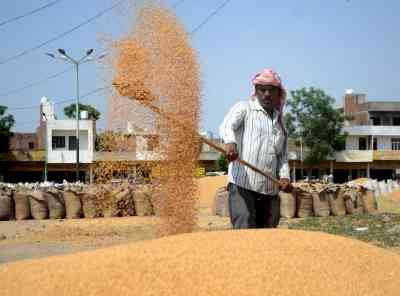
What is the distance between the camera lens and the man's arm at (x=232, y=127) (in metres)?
4.33

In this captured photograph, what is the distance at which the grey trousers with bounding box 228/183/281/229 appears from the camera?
446cm

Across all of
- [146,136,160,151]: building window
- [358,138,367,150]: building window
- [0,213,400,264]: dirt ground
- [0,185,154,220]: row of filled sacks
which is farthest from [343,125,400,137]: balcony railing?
[146,136,160,151]: building window

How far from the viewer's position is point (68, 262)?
375cm

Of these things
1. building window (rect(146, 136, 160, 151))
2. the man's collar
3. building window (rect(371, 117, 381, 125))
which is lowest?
building window (rect(146, 136, 160, 151))

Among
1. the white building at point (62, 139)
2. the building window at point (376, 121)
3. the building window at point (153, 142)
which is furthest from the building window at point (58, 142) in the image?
the building window at point (153, 142)

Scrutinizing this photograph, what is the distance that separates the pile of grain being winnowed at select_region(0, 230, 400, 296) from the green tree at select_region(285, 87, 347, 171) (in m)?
38.9

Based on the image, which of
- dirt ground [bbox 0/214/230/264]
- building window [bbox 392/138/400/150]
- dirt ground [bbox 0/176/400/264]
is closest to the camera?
dirt ground [bbox 0/214/230/264]

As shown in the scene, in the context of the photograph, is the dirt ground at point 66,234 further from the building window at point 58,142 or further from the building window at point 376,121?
the building window at point 376,121

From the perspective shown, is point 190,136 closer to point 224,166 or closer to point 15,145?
point 224,166

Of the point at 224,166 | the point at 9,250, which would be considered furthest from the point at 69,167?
the point at 9,250

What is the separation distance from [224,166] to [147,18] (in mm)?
34848

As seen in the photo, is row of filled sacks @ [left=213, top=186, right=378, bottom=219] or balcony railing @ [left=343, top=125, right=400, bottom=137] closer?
row of filled sacks @ [left=213, top=186, right=378, bottom=219]

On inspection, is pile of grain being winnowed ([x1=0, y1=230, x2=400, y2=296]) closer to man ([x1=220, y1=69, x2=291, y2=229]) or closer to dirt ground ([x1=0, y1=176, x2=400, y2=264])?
man ([x1=220, y1=69, x2=291, y2=229])

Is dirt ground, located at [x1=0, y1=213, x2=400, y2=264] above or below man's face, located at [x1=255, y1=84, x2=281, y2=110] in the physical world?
below
